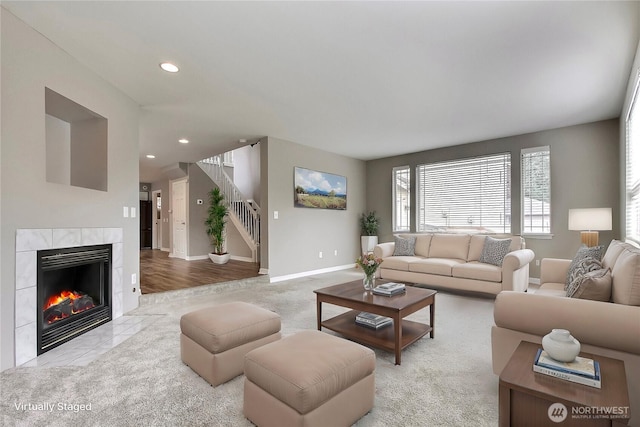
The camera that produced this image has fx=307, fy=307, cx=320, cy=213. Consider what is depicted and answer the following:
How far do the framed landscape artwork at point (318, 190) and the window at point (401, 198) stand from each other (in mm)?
1217

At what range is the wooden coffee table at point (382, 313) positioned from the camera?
2453 millimetres

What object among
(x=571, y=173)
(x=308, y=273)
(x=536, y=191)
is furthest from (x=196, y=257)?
(x=571, y=173)

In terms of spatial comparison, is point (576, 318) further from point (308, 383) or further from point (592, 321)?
point (308, 383)

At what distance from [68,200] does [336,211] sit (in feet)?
16.3

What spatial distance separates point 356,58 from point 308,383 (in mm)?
2743

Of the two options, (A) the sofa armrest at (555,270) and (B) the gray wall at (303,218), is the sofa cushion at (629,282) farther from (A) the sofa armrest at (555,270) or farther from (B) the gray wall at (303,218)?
(B) the gray wall at (303,218)

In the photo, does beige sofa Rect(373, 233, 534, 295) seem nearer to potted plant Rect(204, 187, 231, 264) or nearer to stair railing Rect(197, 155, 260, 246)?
stair railing Rect(197, 155, 260, 246)

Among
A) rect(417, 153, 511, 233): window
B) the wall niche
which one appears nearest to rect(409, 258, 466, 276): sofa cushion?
rect(417, 153, 511, 233): window

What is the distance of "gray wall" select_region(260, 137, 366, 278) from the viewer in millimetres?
5641

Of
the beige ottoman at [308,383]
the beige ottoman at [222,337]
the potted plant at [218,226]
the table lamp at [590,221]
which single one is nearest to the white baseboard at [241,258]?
the potted plant at [218,226]

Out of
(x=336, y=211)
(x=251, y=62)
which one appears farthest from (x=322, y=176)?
(x=251, y=62)

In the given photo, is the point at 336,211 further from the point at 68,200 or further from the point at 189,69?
the point at 68,200

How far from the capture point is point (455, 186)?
6.31 metres

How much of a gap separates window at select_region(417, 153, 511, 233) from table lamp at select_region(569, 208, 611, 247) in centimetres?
139
